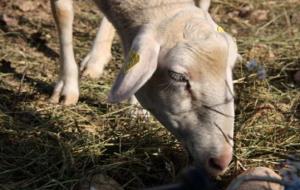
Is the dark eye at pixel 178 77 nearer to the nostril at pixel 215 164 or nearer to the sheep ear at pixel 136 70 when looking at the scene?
the sheep ear at pixel 136 70

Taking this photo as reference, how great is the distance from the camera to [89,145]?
3.72 metres

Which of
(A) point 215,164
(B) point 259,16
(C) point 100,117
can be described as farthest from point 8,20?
(A) point 215,164

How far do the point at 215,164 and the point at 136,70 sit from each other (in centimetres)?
61

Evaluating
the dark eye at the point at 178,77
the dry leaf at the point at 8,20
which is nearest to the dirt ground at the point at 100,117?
the dry leaf at the point at 8,20

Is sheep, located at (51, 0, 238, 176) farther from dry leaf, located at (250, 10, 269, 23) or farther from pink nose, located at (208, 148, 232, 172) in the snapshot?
dry leaf, located at (250, 10, 269, 23)

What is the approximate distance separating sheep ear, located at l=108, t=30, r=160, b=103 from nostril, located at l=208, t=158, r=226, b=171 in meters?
0.52

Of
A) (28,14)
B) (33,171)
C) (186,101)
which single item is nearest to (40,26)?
(28,14)

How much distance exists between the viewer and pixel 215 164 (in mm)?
3143

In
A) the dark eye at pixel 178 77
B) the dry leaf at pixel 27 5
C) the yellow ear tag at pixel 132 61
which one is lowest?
the dark eye at pixel 178 77

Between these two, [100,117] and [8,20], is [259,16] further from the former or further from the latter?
[100,117]

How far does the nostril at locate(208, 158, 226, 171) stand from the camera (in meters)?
3.12

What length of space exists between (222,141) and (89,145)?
92 centimetres

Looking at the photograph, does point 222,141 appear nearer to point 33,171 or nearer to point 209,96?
point 209,96

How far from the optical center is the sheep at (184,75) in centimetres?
314
